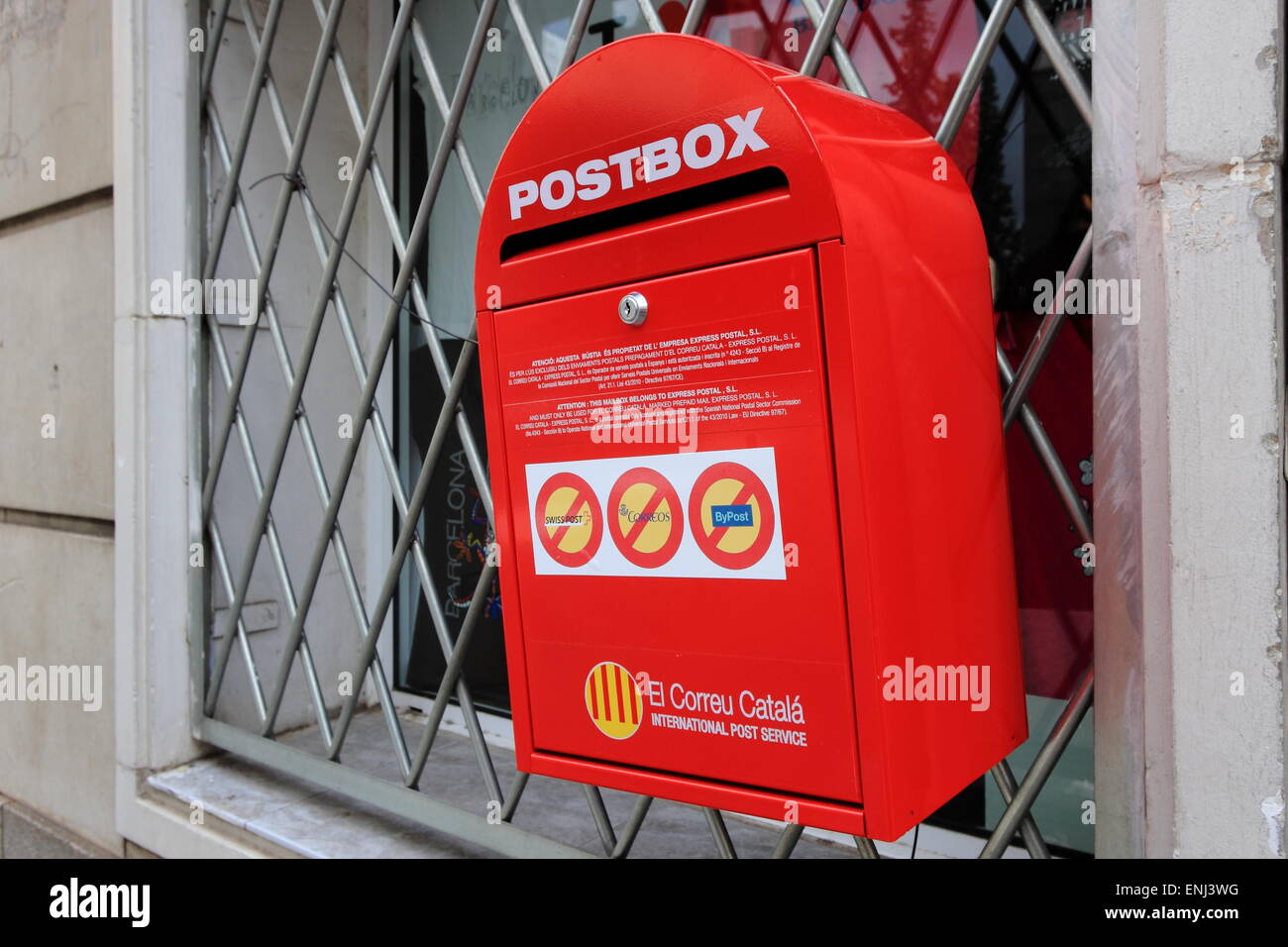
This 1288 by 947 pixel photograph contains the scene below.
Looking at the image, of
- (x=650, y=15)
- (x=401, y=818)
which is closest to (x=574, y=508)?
(x=650, y=15)

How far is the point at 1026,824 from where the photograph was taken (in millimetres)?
1759

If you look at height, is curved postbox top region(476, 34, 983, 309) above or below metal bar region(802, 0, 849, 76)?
below

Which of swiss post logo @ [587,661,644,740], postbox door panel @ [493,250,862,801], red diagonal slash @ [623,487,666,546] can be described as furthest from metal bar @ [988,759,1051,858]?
red diagonal slash @ [623,487,666,546]

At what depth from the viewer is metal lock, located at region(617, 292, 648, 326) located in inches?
58.4

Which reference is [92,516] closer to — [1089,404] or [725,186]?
[725,186]

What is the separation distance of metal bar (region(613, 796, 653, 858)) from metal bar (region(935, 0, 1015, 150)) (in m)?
1.48

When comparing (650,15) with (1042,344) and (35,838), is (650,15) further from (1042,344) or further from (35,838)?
(35,838)

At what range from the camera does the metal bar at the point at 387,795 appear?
2410 millimetres

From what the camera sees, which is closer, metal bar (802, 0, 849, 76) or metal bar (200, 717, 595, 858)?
metal bar (802, 0, 849, 76)
